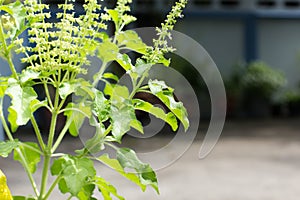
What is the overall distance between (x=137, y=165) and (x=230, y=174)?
4519 mm

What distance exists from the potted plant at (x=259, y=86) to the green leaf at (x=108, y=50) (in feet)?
29.6

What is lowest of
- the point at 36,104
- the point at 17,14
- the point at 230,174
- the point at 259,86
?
the point at 259,86

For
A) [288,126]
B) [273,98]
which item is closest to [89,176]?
[288,126]

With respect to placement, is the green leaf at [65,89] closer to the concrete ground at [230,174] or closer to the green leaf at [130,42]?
the green leaf at [130,42]

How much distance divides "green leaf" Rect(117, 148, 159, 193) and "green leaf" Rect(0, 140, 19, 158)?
0.12 meters

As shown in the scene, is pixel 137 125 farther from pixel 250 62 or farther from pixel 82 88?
pixel 250 62

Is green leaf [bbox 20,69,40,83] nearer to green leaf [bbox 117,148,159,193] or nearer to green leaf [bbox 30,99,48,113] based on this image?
green leaf [bbox 30,99,48,113]

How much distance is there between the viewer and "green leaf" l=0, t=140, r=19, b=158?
0.77 meters

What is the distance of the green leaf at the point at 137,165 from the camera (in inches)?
31.9

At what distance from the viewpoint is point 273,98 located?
33.5 ft

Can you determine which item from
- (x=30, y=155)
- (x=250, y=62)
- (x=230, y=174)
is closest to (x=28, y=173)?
(x=30, y=155)

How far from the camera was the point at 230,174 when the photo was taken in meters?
5.26

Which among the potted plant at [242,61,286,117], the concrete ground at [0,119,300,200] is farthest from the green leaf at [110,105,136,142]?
the potted plant at [242,61,286,117]

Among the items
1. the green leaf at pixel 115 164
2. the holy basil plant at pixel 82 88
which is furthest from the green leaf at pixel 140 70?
the green leaf at pixel 115 164
